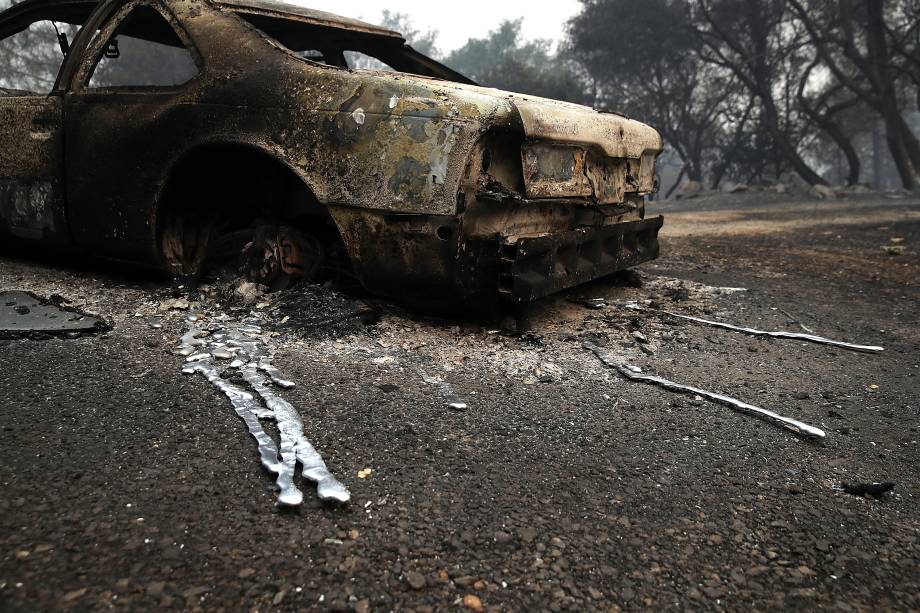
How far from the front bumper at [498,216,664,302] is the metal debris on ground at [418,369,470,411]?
20.2 inches

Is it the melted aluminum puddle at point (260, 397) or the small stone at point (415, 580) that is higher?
the melted aluminum puddle at point (260, 397)

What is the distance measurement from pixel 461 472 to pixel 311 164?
1594 mm

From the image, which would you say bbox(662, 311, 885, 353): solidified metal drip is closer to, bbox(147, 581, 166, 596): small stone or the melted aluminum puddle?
the melted aluminum puddle

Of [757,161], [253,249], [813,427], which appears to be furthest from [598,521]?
[757,161]

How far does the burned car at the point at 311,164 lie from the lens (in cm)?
273

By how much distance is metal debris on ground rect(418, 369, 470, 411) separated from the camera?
7.58 feet

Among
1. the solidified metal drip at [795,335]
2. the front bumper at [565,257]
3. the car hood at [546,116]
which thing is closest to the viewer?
the car hood at [546,116]

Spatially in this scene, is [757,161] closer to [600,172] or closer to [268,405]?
[600,172]

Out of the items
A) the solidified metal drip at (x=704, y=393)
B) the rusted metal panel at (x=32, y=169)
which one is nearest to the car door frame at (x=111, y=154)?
the rusted metal panel at (x=32, y=169)

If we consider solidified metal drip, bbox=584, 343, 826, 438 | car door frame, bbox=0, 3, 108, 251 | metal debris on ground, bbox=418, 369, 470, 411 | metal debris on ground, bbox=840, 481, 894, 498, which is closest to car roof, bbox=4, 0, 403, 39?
car door frame, bbox=0, 3, 108, 251

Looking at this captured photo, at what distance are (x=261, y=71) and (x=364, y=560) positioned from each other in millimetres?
2280

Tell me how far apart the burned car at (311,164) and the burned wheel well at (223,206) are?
0.03 ft

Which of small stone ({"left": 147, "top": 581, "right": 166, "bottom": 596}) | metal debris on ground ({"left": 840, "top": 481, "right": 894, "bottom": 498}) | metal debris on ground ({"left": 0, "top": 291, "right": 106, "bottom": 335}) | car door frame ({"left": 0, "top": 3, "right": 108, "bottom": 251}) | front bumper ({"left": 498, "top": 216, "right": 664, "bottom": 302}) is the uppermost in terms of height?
car door frame ({"left": 0, "top": 3, "right": 108, "bottom": 251})

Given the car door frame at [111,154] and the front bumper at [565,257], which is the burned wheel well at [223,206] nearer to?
the car door frame at [111,154]
